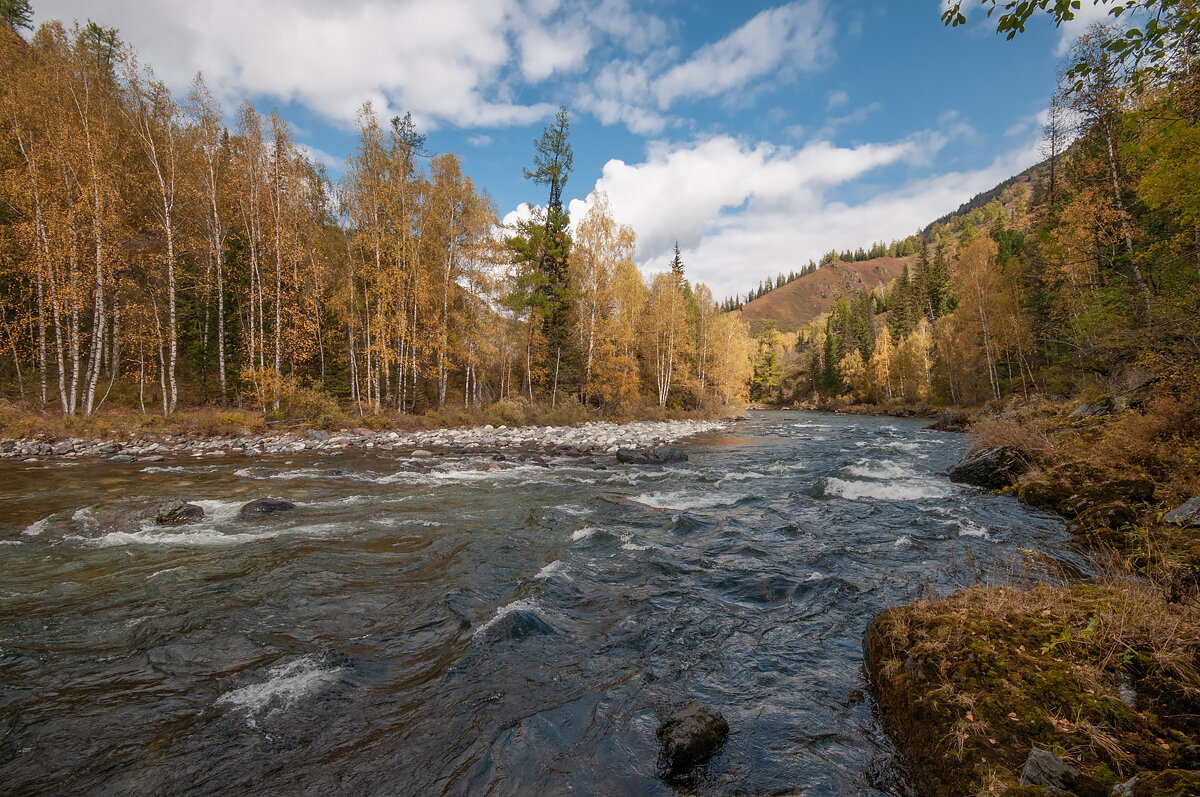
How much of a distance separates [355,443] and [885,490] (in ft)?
60.5

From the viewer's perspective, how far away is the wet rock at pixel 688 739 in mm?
3137

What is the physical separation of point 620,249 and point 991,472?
24147 mm

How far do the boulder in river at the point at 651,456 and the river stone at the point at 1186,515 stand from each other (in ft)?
39.4

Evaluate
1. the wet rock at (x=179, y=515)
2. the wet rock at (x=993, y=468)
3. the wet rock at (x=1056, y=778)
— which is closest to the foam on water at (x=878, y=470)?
the wet rock at (x=993, y=468)

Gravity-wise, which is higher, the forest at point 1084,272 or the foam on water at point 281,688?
the forest at point 1084,272

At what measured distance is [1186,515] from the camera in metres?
6.07

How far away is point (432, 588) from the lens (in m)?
6.04

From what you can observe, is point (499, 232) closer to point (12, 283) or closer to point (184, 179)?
point (184, 179)

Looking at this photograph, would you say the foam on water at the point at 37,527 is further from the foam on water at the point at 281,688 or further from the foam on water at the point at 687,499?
the foam on water at the point at 687,499

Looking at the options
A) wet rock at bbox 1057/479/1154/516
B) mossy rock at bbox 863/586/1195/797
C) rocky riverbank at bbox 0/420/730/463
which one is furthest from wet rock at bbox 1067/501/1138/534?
rocky riverbank at bbox 0/420/730/463

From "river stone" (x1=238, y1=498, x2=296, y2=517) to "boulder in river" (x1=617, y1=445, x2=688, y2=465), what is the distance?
34.4 ft

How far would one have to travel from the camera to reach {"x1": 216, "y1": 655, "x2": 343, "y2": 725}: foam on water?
3.72 metres

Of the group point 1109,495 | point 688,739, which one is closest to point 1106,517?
point 1109,495

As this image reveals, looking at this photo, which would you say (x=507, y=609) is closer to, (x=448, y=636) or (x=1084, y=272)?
(x=448, y=636)
